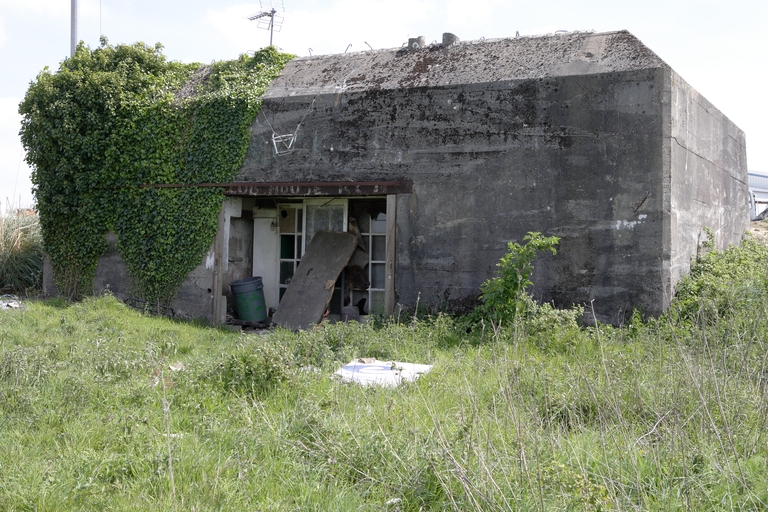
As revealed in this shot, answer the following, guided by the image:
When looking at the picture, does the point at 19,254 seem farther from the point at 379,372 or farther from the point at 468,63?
the point at 379,372

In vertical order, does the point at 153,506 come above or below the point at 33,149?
below

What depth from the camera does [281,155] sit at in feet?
34.0

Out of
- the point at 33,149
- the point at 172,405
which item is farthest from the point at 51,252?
the point at 172,405

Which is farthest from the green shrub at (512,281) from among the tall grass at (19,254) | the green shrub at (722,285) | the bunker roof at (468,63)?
the tall grass at (19,254)

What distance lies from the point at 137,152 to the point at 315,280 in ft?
12.1

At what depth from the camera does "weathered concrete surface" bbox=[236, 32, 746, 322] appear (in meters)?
8.48

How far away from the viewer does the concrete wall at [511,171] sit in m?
8.48

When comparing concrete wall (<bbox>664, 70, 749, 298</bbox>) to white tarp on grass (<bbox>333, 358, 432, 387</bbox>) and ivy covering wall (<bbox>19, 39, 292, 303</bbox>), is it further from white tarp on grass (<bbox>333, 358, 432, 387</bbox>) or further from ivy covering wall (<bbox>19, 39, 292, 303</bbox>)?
ivy covering wall (<bbox>19, 39, 292, 303</bbox>)

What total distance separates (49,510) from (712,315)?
21.4ft

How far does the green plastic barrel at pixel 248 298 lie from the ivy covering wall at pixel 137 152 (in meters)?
0.76

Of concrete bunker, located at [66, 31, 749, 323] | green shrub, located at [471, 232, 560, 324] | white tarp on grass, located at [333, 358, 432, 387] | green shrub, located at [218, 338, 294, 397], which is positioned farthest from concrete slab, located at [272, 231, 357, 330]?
green shrub, located at [218, 338, 294, 397]

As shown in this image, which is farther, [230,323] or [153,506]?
[230,323]

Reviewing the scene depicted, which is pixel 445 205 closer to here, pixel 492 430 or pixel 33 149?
pixel 492 430

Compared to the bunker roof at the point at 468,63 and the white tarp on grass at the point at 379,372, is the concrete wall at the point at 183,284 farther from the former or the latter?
the white tarp on grass at the point at 379,372
